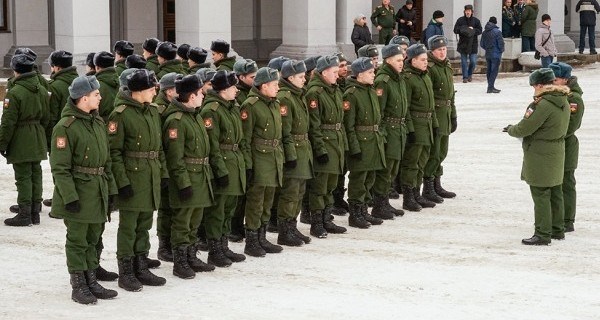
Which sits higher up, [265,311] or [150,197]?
[150,197]

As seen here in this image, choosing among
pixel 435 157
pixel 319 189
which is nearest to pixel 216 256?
pixel 319 189

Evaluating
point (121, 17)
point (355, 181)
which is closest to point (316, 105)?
point (355, 181)

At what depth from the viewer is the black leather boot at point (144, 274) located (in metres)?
11.7

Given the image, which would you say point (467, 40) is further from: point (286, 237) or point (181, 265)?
point (181, 265)

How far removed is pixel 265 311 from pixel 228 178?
79.0 inches

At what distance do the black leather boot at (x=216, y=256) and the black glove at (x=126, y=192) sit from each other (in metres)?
1.32

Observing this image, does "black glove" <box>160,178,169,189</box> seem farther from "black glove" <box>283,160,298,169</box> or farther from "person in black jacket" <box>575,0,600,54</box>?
"person in black jacket" <box>575,0,600,54</box>

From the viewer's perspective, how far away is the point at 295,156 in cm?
1337

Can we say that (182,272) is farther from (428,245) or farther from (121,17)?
(121,17)

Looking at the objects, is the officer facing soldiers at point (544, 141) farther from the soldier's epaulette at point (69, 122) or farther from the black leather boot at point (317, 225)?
the soldier's epaulette at point (69, 122)

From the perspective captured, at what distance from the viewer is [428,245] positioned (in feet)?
44.5

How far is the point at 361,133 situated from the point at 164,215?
9.69ft

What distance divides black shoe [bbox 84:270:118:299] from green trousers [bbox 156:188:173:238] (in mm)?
1168

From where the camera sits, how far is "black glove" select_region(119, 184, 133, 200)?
11445 mm
